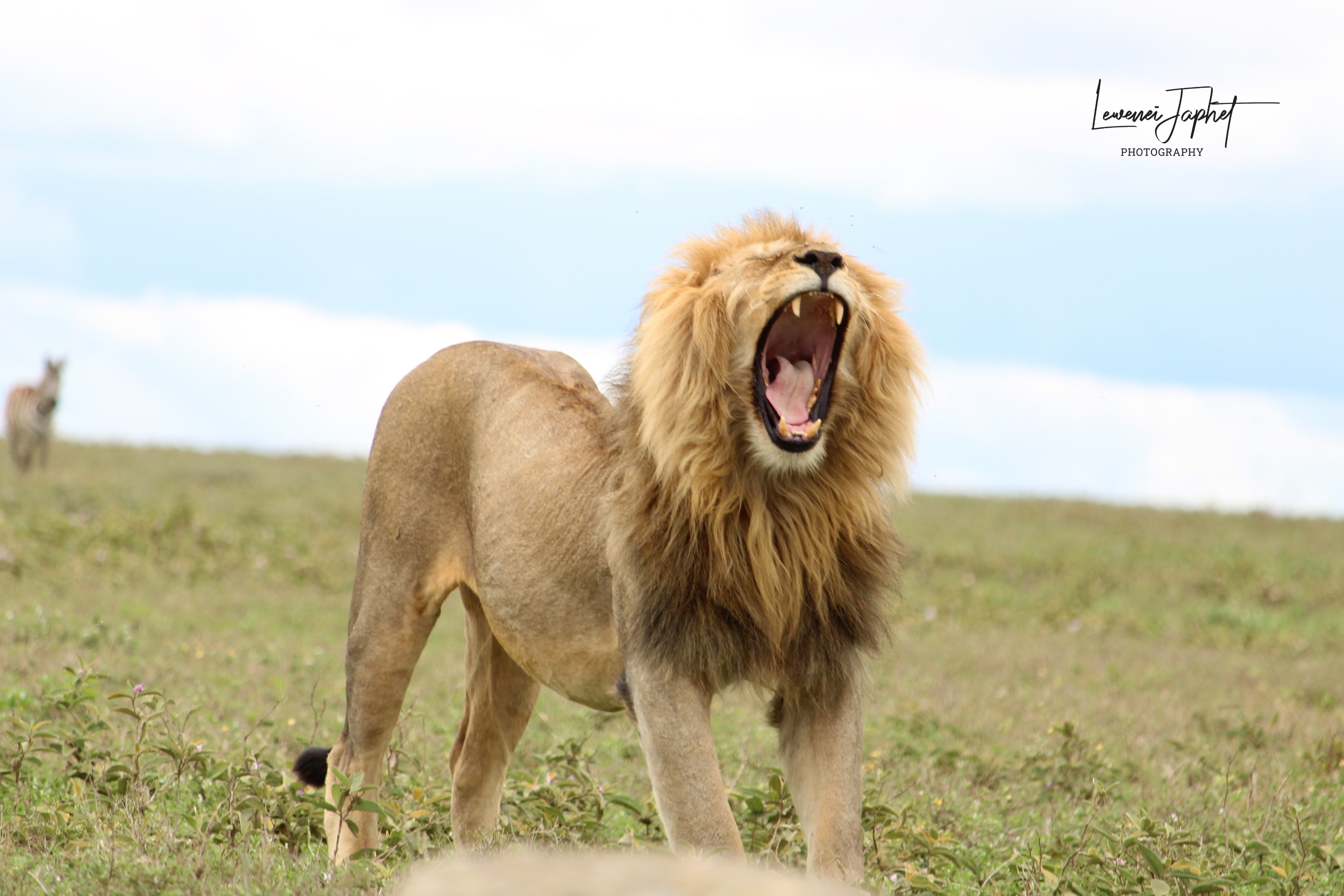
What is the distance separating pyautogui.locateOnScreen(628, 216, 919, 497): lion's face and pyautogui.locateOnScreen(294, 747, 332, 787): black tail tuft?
2.45 m

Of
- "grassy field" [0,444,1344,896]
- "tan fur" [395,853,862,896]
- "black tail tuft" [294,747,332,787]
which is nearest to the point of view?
"tan fur" [395,853,862,896]

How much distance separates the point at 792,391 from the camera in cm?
428

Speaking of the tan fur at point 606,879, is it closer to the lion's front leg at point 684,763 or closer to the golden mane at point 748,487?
the lion's front leg at point 684,763

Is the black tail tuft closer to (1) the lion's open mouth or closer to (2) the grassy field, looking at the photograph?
(2) the grassy field

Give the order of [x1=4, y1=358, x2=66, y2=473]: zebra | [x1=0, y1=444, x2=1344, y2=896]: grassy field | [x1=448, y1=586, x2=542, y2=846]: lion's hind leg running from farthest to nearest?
1. [x1=4, y1=358, x2=66, y2=473]: zebra
2. [x1=448, y1=586, x2=542, y2=846]: lion's hind leg
3. [x1=0, y1=444, x2=1344, y2=896]: grassy field

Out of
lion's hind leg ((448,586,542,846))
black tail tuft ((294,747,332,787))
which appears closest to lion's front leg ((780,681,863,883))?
lion's hind leg ((448,586,542,846))

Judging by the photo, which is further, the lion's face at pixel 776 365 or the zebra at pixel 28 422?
the zebra at pixel 28 422

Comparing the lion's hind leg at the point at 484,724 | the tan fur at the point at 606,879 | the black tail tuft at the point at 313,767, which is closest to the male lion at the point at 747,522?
the lion's hind leg at the point at 484,724

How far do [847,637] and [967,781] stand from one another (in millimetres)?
3041

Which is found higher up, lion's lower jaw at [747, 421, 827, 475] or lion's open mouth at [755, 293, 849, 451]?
lion's open mouth at [755, 293, 849, 451]

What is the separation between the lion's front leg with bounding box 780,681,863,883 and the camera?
13.3 feet

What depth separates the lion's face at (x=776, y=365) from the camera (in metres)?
4.15

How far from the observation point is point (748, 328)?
4172mm

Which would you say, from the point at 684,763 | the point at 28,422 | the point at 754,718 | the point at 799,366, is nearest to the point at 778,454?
the point at 799,366
